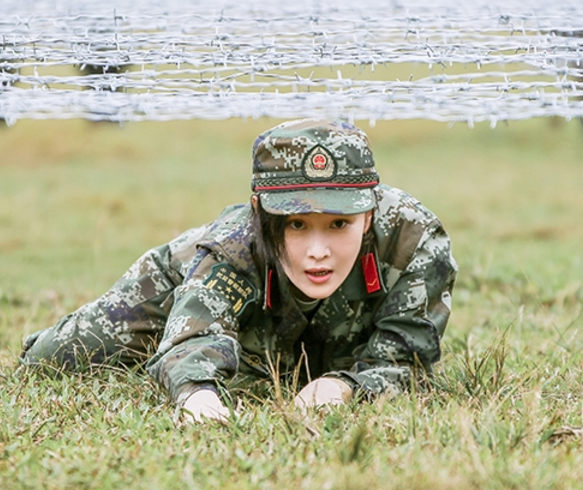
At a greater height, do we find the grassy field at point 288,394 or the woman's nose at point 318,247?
the woman's nose at point 318,247

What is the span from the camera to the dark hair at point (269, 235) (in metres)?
3.24

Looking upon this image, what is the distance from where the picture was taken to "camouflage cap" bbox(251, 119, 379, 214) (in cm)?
312

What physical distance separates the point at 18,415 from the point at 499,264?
4546 millimetres

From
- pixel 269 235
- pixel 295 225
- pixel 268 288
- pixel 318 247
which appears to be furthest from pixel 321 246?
pixel 268 288

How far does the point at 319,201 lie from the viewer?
10.1ft

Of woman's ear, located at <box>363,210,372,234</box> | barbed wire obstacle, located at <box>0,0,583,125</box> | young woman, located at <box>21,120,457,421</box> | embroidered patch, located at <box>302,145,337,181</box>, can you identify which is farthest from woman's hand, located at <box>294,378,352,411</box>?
barbed wire obstacle, located at <box>0,0,583,125</box>

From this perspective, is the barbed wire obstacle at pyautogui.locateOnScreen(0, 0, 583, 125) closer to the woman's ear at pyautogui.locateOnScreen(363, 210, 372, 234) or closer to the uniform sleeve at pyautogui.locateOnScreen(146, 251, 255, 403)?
the woman's ear at pyautogui.locateOnScreen(363, 210, 372, 234)

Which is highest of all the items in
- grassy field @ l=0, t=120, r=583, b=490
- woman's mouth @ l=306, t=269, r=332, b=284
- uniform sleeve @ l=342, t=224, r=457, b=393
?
woman's mouth @ l=306, t=269, r=332, b=284

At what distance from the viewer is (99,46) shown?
10.8 feet

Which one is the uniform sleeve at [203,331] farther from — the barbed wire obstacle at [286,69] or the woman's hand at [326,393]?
the barbed wire obstacle at [286,69]

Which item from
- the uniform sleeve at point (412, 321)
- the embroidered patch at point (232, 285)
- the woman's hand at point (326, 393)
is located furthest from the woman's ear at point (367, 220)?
the woman's hand at point (326, 393)

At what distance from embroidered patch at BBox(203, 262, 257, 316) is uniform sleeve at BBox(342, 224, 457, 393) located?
0.45 m

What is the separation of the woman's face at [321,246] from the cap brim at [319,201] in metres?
0.06

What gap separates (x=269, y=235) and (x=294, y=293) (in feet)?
1.21
